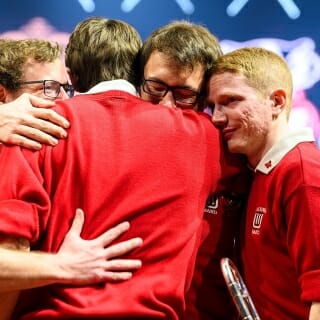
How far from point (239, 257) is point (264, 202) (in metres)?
0.16

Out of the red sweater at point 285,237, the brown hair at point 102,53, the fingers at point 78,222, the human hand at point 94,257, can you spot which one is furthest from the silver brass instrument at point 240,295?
the brown hair at point 102,53

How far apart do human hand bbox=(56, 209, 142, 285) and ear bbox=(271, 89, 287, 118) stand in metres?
0.41

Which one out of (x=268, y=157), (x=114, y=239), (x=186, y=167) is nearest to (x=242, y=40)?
(x=268, y=157)

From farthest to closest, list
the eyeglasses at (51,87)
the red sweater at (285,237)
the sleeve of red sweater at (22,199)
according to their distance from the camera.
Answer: the eyeglasses at (51,87) → the red sweater at (285,237) → the sleeve of red sweater at (22,199)

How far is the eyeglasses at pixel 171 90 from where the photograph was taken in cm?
126

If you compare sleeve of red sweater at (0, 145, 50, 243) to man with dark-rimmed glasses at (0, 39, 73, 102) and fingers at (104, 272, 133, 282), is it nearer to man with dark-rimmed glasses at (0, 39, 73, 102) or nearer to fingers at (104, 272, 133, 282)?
fingers at (104, 272, 133, 282)

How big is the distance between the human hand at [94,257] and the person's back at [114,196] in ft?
0.05

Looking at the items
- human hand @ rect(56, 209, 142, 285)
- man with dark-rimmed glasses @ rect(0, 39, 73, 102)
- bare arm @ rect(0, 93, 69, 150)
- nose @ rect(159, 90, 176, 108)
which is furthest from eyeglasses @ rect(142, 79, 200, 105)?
man with dark-rimmed glasses @ rect(0, 39, 73, 102)

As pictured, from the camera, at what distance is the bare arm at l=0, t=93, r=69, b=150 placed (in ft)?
3.40

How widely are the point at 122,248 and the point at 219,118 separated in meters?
0.35

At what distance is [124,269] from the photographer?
1034 mm

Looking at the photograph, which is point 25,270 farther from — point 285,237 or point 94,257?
point 285,237

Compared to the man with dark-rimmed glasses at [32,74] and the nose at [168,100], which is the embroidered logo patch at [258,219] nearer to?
the nose at [168,100]

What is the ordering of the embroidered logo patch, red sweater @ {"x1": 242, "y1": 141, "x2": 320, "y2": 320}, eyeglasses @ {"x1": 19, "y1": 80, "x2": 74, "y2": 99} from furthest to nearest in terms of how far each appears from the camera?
eyeglasses @ {"x1": 19, "y1": 80, "x2": 74, "y2": 99}
the embroidered logo patch
red sweater @ {"x1": 242, "y1": 141, "x2": 320, "y2": 320}
